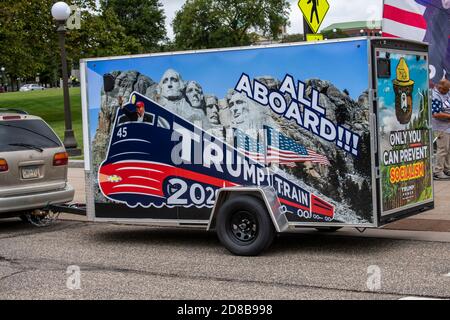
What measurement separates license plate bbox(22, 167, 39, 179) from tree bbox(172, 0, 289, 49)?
84.6m

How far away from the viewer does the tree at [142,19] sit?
8944 cm

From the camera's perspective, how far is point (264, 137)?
8.28m

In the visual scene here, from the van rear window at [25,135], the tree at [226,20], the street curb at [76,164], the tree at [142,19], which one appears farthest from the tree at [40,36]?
the tree at [226,20]

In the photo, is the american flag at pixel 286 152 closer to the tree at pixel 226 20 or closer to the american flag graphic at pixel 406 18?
the american flag graphic at pixel 406 18

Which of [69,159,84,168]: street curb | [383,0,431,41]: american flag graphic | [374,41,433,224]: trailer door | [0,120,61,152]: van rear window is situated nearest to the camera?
[374,41,433,224]: trailer door

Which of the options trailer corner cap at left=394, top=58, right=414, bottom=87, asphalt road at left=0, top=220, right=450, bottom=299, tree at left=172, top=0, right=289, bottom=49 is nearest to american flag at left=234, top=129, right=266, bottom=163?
asphalt road at left=0, top=220, right=450, bottom=299

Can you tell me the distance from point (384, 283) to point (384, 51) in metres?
2.64

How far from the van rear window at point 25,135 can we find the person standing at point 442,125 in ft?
23.4

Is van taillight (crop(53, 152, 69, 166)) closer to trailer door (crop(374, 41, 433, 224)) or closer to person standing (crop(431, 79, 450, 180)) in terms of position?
trailer door (crop(374, 41, 433, 224))

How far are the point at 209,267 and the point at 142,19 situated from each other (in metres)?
85.0

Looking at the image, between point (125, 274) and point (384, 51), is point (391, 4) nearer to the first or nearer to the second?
point (384, 51)

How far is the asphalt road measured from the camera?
21.9 feet
